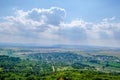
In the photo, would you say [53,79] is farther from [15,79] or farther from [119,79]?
[119,79]

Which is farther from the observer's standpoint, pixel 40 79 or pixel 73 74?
pixel 73 74

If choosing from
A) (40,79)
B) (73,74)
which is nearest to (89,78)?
(73,74)

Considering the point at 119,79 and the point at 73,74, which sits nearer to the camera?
the point at 119,79

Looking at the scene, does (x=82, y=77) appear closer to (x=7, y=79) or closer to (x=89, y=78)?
(x=89, y=78)

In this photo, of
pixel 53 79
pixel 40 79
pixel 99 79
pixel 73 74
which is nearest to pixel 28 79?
pixel 40 79

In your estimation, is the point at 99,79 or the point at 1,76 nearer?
the point at 99,79

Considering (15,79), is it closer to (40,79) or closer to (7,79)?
(7,79)

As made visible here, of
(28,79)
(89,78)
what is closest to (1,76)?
(28,79)
